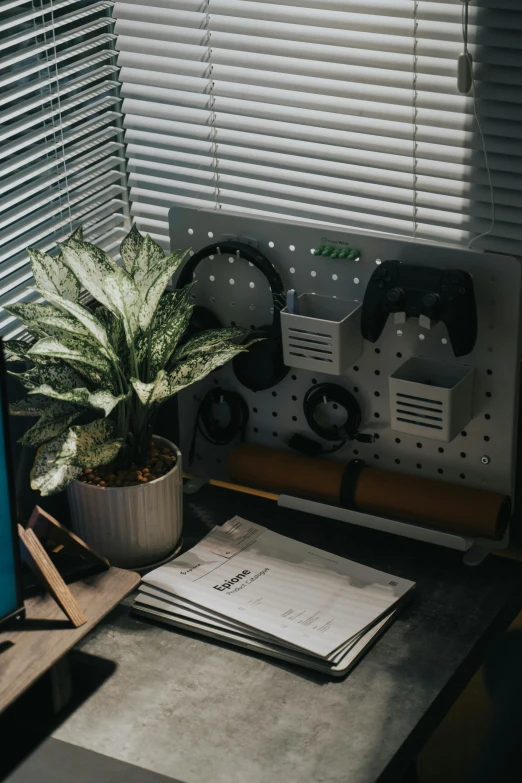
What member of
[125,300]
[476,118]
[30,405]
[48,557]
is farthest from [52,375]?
[476,118]

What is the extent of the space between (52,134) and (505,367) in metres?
0.92

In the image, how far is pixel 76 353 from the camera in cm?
158

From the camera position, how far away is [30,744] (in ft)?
4.41

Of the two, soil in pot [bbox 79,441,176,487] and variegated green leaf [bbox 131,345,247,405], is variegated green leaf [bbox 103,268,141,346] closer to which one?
variegated green leaf [bbox 131,345,247,405]

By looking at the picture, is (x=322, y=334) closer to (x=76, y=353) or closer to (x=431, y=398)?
(x=431, y=398)

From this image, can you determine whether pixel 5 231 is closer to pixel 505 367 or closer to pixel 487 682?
pixel 505 367

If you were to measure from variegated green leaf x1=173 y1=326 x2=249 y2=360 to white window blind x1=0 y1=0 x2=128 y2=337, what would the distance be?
33 centimetres

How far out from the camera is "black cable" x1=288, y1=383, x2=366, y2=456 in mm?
1784

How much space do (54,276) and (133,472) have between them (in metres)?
0.34

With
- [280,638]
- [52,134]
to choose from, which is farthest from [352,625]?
[52,134]

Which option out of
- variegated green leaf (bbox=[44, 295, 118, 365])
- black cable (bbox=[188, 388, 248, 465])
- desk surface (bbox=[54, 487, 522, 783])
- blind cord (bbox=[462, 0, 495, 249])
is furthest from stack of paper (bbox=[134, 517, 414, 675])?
blind cord (bbox=[462, 0, 495, 249])

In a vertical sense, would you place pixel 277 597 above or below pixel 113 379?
below

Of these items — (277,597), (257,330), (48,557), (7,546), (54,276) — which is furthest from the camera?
(257,330)

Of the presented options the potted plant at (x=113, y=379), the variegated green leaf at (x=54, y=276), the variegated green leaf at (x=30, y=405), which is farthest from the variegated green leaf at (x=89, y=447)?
the variegated green leaf at (x=54, y=276)
